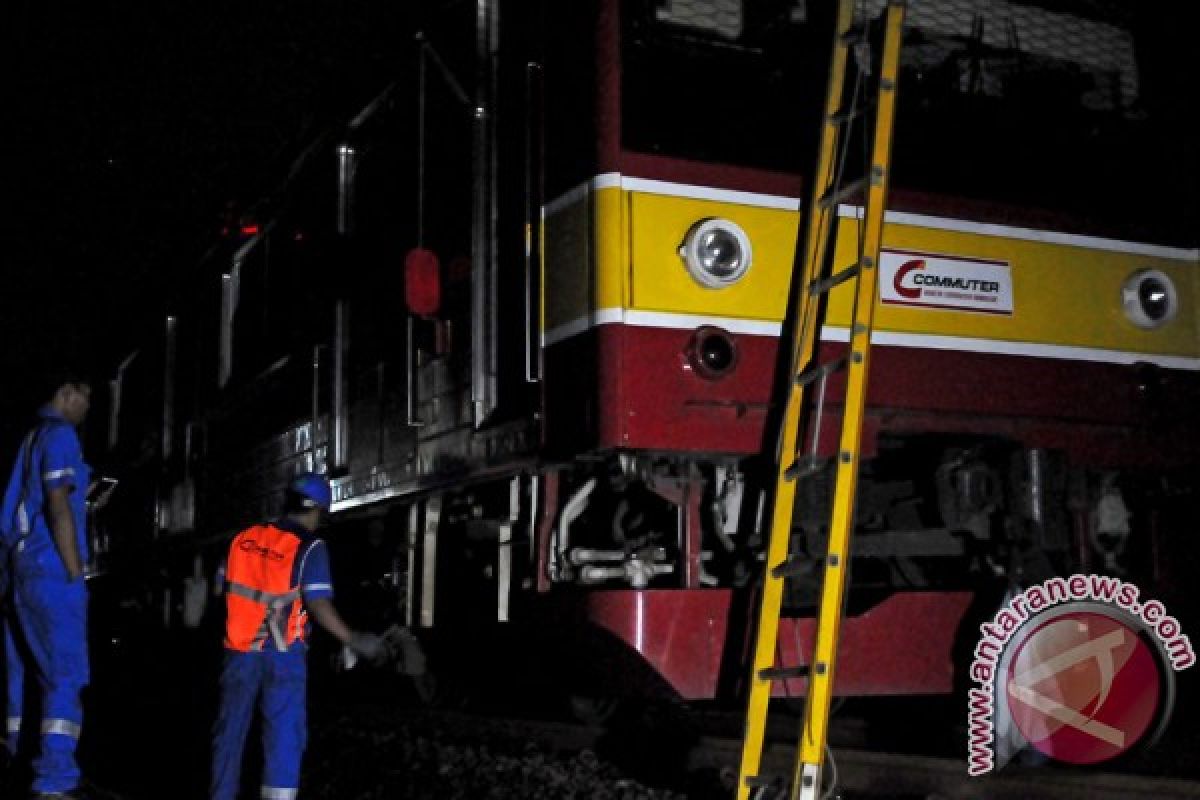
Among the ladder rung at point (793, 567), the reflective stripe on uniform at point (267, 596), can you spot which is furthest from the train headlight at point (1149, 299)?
the reflective stripe on uniform at point (267, 596)

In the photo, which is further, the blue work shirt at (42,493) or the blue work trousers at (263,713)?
the blue work shirt at (42,493)

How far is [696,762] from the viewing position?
494 cm

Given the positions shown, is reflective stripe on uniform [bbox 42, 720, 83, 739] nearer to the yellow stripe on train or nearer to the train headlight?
the yellow stripe on train

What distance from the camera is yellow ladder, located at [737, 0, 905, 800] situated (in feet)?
10.8

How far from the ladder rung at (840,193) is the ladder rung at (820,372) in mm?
465

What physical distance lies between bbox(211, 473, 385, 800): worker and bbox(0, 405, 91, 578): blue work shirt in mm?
670

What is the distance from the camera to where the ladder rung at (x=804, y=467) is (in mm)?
3643

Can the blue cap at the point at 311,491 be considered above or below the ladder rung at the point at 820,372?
below

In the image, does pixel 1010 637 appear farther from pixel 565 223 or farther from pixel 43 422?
pixel 43 422

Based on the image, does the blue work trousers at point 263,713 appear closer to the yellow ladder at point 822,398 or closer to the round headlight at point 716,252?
the yellow ladder at point 822,398

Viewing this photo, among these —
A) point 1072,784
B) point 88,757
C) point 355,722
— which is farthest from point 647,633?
point 88,757

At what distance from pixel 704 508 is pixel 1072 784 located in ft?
4.47

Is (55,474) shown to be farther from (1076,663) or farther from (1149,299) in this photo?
(1149,299)

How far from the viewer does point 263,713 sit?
4.68 meters
